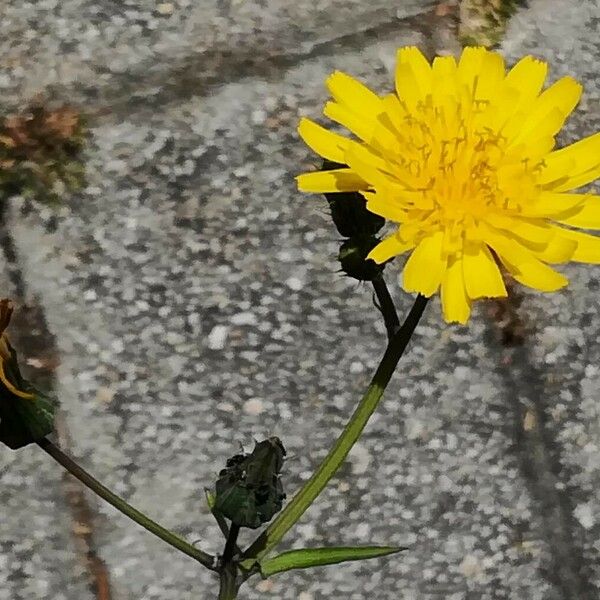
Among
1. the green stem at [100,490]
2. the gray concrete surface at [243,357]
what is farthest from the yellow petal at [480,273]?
the gray concrete surface at [243,357]

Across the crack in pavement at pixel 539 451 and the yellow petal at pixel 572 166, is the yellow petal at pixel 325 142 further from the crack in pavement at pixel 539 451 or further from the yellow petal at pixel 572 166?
the crack in pavement at pixel 539 451

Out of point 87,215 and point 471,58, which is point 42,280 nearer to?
point 87,215

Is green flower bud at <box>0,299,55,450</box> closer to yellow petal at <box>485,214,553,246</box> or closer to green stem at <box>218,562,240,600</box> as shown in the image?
green stem at <box>218,562,240,600</box>

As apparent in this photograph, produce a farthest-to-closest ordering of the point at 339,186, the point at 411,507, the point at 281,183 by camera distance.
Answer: the point at 281,183 → the point at 411,507 → the point at 339,186

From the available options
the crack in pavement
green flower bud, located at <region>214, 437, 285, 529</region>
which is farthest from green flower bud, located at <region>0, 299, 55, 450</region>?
the crack in pavement

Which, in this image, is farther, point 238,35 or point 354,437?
point 238,35

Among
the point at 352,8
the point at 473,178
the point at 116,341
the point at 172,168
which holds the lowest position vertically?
the point at 116,341

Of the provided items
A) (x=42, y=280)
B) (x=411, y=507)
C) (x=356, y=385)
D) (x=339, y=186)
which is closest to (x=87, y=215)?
(x=42, y=280)
